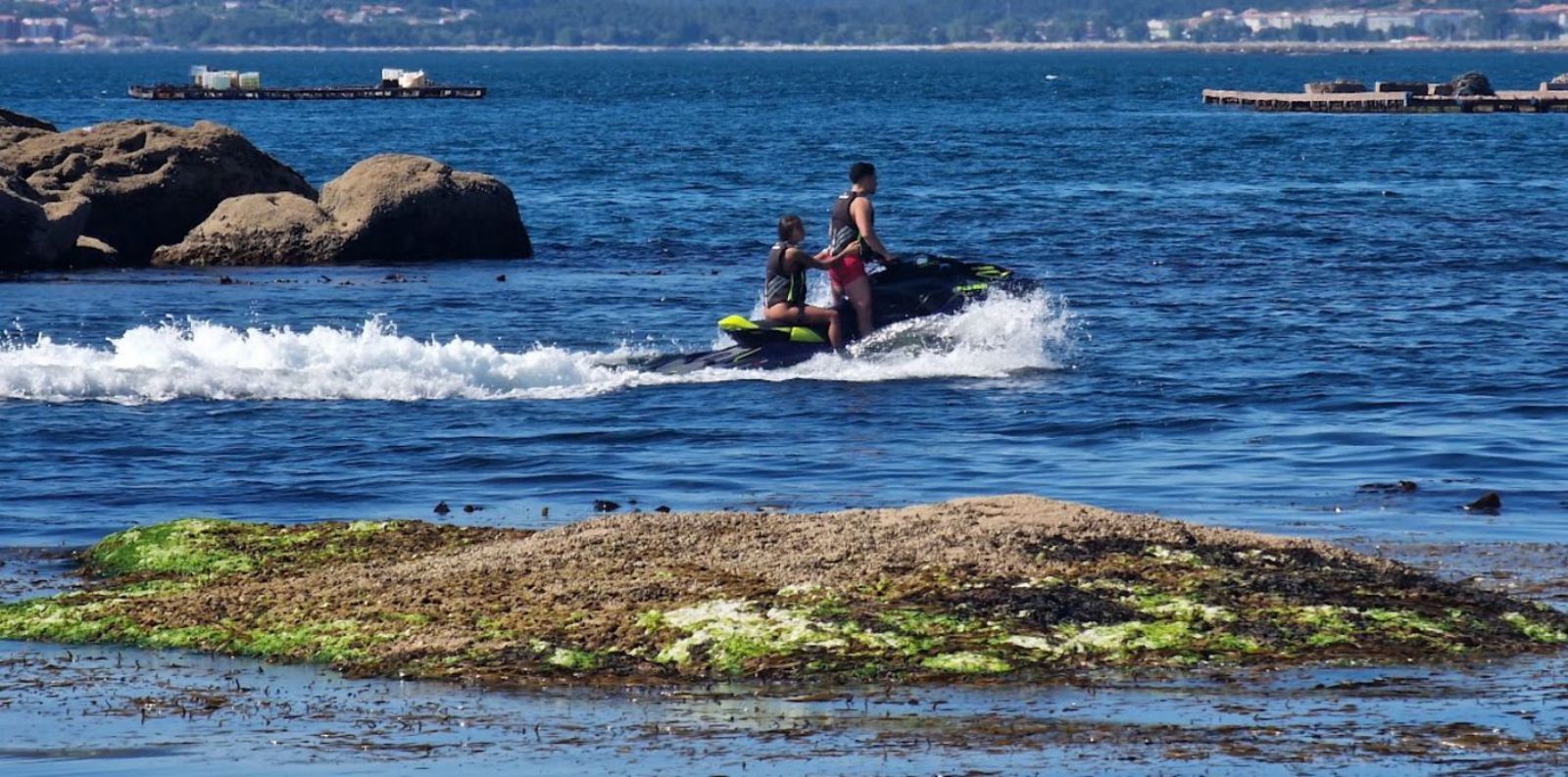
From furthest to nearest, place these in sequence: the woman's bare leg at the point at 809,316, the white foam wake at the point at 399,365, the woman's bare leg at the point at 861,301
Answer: the woman's bare leg at the point at 809,316 → the woman's bare leg at the point at 861,301 → the white foam wake at the point at 399,365

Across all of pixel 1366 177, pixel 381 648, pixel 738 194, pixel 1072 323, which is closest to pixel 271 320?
pixel 1072 323

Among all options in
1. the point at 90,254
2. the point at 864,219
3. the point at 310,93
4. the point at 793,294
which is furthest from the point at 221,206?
the point at 310,93

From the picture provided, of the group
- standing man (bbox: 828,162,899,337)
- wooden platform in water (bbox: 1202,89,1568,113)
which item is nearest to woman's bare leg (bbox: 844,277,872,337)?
standing man (bbox: 828,162,899,337)


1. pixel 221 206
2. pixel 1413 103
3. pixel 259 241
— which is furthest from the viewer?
pixel 1413 103

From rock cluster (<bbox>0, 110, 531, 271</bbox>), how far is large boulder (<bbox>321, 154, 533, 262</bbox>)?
0.01 meters

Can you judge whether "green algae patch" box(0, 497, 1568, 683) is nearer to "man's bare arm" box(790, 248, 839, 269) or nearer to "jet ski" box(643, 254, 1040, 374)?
"man's bare arm" box(790, 248, 839, 269)

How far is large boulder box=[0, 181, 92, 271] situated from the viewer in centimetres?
3048

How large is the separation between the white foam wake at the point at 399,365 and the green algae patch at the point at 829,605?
323 inches

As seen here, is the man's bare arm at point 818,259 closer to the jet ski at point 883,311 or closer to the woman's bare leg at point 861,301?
the woman's bare leg at point 861,301

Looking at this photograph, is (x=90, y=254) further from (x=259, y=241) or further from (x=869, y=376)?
(x=869, y=376)

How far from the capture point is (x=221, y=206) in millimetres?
33125

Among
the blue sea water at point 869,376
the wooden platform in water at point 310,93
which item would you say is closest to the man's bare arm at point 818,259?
the blue sea water at point 869,376

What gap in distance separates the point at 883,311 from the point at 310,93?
347 ft

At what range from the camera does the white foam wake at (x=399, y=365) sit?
808 inches
